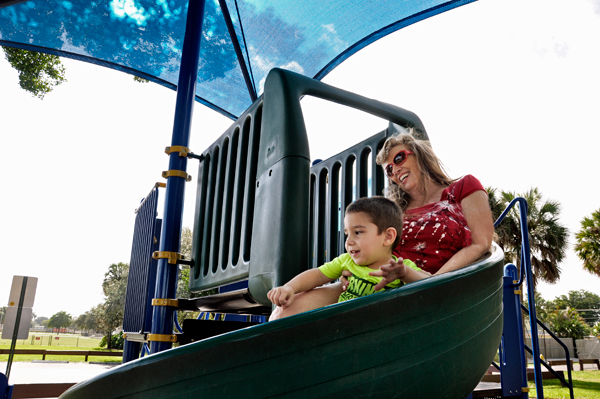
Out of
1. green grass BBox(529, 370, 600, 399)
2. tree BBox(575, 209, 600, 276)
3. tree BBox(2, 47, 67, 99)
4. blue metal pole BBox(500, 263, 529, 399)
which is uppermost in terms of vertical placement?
tree BBox(2, 47, 67, 99)

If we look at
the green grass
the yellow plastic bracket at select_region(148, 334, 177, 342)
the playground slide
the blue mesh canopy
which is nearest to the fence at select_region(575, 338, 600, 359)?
the green grass

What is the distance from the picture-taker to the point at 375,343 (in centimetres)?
101

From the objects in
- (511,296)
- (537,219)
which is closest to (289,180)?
(511,296)

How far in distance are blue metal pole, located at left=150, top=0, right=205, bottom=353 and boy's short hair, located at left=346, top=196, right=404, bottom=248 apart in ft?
5.71

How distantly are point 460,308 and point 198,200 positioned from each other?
2.45 meters

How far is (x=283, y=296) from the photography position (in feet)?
4.81

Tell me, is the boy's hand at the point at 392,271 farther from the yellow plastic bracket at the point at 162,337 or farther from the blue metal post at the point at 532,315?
the blue metal post at the point at 532,315

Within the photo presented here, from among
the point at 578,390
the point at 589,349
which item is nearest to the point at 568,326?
the point at 589,349

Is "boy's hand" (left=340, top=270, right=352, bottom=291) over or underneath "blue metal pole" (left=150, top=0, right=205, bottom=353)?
underneath

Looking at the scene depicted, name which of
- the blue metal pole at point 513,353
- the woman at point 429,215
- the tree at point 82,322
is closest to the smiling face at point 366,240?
the woman at point 429,215

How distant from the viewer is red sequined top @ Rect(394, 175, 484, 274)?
1775 mm

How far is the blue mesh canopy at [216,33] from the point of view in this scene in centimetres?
504

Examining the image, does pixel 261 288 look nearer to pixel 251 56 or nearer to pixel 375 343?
pixel 375 343

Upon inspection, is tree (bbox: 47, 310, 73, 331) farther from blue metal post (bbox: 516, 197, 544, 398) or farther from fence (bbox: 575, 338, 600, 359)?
blue metal post (bbox: 516, 197, 544, 398)
